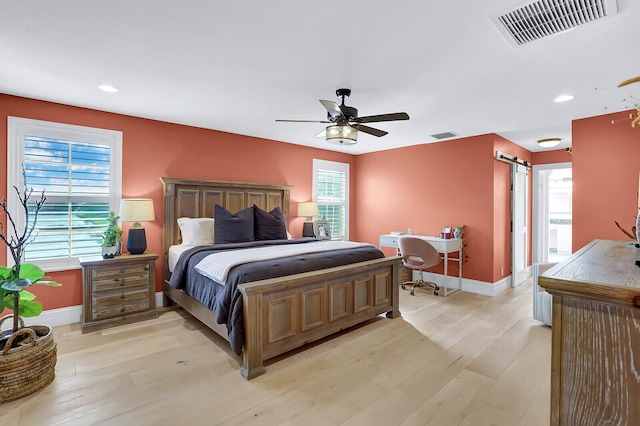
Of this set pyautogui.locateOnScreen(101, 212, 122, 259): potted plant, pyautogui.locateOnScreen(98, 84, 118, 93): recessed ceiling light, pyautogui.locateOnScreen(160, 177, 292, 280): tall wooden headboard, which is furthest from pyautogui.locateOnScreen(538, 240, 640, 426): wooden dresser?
pyautogui.locateOnScreen(160, 177, 292, 280): tall wooden headboard

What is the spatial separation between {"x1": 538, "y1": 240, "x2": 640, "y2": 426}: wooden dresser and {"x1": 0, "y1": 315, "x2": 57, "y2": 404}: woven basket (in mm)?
2993

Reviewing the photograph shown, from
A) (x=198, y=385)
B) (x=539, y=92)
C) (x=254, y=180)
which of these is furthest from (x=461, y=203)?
(x=198, y=385)

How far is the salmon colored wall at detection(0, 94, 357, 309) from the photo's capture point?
339 cm

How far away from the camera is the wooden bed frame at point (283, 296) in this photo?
8.24 ft

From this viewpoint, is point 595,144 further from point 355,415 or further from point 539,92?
point 355,415

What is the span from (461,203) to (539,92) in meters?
2.22

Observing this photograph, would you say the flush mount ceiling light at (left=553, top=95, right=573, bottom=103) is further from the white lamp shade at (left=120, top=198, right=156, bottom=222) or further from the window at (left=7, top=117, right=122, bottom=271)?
the window at (left=7, top=117, right=122, bottom=271)

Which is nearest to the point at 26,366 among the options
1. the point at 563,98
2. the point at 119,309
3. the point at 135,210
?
the point at 119,309

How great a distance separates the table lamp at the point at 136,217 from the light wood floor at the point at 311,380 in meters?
0.87

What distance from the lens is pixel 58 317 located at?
3.45 metres

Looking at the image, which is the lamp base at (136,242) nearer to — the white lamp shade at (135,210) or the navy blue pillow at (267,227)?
the white lamp shade at (135,210)

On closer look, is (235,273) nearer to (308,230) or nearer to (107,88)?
(107,88)

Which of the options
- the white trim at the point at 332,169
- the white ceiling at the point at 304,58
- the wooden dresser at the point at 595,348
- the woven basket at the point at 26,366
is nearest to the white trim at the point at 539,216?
the white ceiling at the point at 304,58

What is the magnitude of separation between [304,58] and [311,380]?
7.97ft
